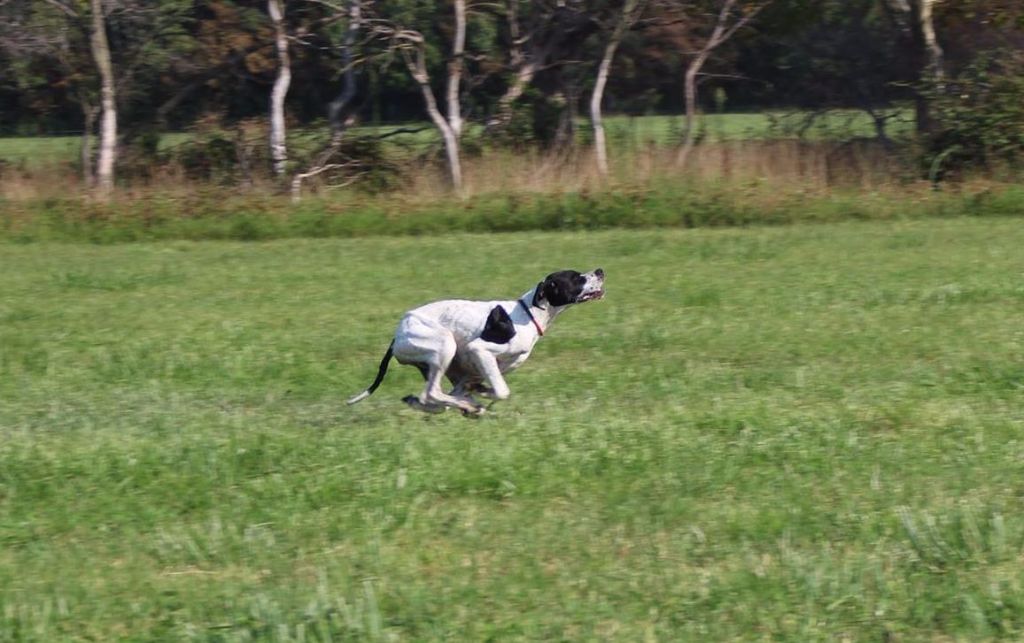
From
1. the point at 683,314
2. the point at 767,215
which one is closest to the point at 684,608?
the point at 683,314

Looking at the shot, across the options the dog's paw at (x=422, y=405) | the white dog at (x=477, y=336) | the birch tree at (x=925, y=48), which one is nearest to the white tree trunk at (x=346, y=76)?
the birch tree at (x=925, y=48)

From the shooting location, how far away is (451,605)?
191 inches

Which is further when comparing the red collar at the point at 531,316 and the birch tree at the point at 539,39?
the birch tree at the point at 539,39

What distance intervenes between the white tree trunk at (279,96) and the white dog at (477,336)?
48.4 feet

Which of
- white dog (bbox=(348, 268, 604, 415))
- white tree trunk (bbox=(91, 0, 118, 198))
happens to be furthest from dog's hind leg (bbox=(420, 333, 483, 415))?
white tree trunk (bbox=(91, 0, 118, 198))

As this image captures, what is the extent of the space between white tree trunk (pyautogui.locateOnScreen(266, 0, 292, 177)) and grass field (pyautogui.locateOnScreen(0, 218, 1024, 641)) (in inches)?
410

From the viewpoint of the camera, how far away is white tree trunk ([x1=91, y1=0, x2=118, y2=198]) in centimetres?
2148

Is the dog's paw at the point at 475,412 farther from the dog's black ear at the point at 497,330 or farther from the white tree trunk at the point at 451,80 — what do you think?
the white tree trunk at the point at 451,80

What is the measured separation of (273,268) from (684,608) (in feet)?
36.4

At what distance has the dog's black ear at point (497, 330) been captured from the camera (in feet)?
24.4

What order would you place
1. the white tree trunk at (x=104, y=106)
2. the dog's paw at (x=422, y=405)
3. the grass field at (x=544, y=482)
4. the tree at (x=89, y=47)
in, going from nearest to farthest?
the grass field at (x=544, y=482), the dog's paw at (x=422, y=405), the white tree trunk at (x=104, y=106), the tree at (x=89, y=47)

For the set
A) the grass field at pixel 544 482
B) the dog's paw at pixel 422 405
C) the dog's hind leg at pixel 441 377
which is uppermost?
the dog's hind leg at pixel 441 377

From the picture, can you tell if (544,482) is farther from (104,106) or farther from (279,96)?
(104,106)

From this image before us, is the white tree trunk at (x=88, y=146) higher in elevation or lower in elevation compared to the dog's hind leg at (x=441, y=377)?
higher
